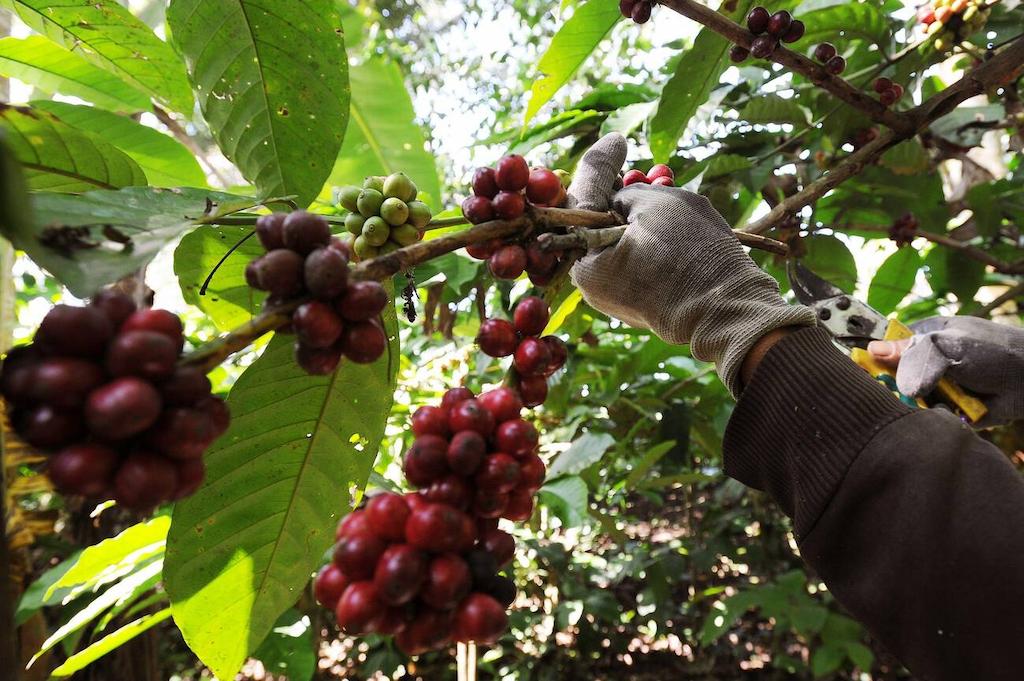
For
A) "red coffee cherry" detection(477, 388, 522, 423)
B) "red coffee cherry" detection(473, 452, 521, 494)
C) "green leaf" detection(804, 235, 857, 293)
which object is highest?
"red coffee cherry" detection(477, 388, 522, 423)

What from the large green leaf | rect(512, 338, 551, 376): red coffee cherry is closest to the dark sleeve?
rect(512, 338, 551, 376): red coffee cherry

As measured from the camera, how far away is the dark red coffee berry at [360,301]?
61 cm

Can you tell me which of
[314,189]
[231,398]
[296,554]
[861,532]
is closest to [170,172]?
[314,189]

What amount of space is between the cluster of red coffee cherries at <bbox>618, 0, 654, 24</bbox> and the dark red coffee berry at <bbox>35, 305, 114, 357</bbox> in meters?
1.23

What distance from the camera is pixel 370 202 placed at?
41.4 inches

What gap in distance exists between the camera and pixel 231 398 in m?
0.96

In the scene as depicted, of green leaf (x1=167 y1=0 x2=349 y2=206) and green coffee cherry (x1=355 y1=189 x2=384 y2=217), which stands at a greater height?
green leaf (x1=167 y1=0 x2=349 y2=206)

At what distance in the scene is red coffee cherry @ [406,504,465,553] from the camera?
1.97ft

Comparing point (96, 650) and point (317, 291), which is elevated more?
point (317, 291)

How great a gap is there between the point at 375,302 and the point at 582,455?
1.46 metres

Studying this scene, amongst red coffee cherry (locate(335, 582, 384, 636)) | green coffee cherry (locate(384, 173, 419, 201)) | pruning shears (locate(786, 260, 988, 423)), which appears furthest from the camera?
pruning shears (locate(786, 260, 988, 423))

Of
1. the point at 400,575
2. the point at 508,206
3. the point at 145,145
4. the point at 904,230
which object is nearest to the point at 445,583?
the point at 400,575

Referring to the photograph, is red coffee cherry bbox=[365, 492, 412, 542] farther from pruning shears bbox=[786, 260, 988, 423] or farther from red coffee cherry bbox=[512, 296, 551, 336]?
pruning shears bbox=[786, 260, 988, 423]

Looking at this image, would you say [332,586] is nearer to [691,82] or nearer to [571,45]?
[691,82]
